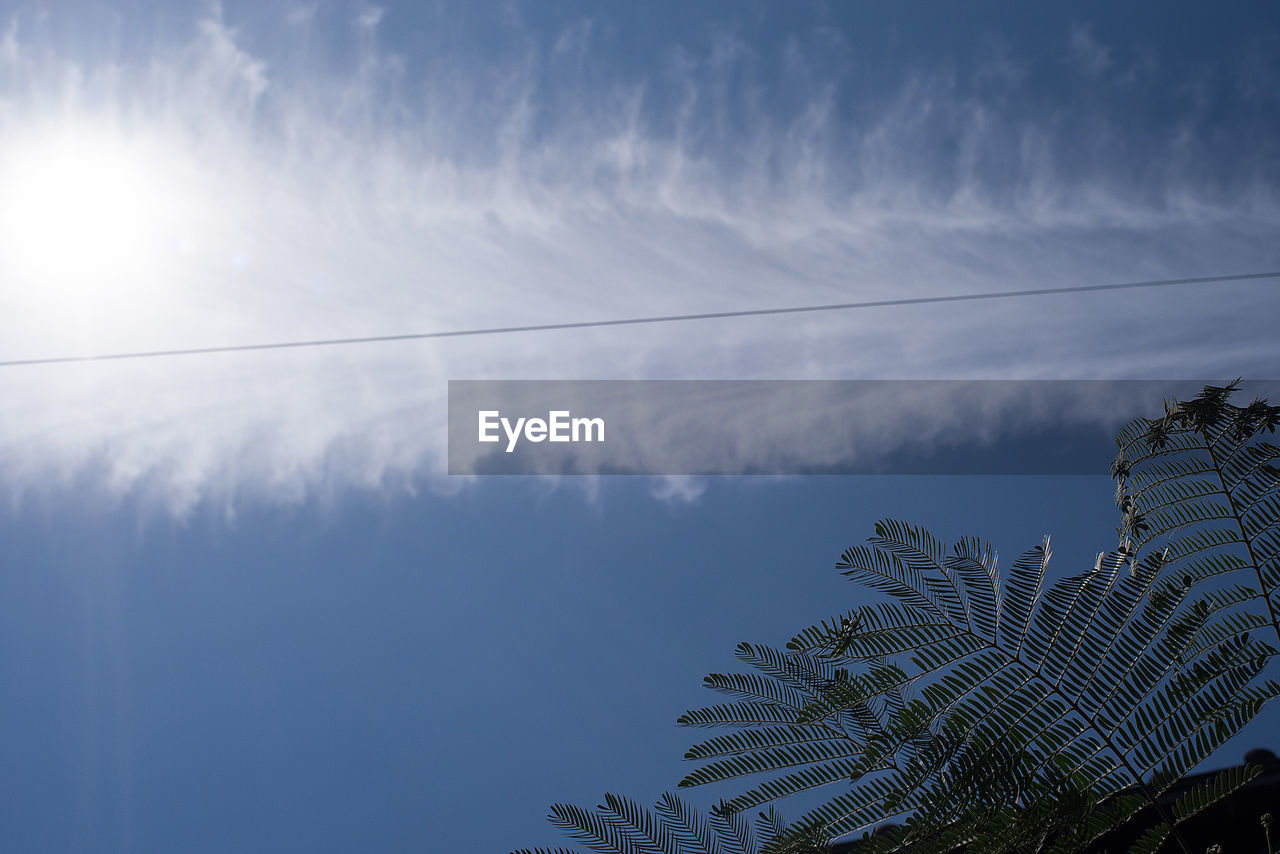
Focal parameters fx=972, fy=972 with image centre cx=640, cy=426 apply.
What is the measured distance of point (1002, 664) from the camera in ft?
6.63

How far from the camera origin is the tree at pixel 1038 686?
6.20 feet

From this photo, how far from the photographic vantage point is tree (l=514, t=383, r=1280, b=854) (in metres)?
1.89
